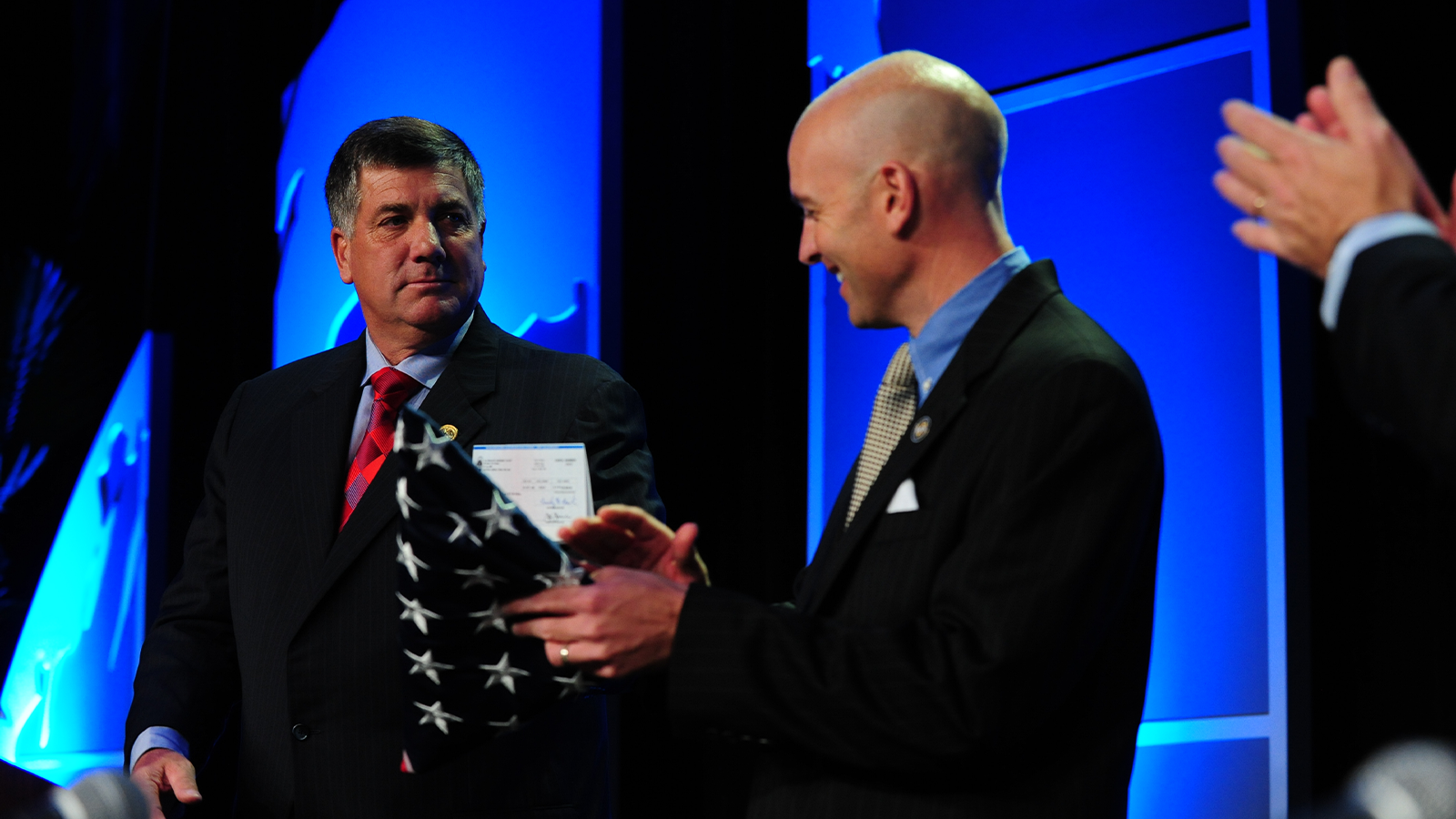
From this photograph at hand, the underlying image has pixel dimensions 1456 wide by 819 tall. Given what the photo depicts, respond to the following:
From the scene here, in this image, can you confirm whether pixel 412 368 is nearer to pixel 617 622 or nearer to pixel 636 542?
Result: pixel 636 542

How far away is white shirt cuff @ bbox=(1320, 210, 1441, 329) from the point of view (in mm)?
875

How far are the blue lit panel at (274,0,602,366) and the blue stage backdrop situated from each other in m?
1.05

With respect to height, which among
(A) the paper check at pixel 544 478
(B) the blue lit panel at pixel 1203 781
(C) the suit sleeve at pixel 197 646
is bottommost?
(B) the blue lit panel at pixel 1203 781

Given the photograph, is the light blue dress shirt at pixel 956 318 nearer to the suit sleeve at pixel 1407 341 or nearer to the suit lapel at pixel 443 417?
the suit sleeve at pixel 1407 341

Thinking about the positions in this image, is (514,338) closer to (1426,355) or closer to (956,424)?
(956,424)

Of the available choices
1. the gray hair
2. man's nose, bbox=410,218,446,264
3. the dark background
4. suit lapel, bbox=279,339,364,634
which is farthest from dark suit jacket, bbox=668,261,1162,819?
the gray hair

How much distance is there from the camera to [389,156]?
83.7 inches

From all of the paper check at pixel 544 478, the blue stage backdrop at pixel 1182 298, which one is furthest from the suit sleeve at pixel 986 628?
the blue stage backdrop at pixel 1182 298

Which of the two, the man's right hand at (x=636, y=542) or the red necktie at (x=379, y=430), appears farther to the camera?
the red necktie at (x=379, y=430)

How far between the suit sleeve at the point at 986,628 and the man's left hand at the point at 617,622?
29 mm

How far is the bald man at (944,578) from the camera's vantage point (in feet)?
3.68

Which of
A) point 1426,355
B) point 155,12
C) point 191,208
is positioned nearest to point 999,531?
point 1426,355

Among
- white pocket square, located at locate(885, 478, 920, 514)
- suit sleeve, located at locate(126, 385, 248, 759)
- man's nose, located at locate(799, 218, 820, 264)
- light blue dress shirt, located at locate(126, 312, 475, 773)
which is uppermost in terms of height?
man's nose, located at locate(799, 218, 820, 264)

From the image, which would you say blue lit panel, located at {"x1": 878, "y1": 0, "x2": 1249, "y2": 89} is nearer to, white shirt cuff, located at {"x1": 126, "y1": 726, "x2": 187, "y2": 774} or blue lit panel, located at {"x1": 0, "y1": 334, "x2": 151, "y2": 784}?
white shirt cuff, located at {"x1": 126, "y1": 726, "x2": 187, "y2": 774}
